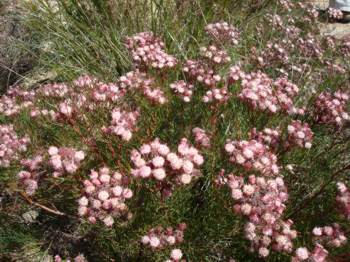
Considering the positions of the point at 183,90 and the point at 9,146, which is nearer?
the point at 9,146

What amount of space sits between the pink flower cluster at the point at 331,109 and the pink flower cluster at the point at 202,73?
0.79 metres

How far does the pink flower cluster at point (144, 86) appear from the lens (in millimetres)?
2600

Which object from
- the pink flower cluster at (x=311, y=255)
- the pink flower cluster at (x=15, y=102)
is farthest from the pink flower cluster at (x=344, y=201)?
the pink flower cluster at (x=15, y=102)

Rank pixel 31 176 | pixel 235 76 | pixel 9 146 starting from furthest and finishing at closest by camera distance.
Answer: pixel 235 76 < pixel 9 146 < pixel 31 176

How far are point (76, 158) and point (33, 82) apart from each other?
8.81ft

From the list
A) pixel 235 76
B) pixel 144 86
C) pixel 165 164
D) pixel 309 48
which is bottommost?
pixel 309 48

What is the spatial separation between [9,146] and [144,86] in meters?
0.95

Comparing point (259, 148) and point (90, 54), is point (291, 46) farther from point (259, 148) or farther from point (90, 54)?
point (259, 148)

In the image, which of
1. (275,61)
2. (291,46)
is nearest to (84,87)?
(275,61)

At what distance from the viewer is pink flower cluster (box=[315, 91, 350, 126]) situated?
281 centimetres

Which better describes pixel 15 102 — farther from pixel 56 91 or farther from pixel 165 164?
pixel 165 164

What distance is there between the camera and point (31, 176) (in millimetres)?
2078

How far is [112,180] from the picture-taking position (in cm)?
194

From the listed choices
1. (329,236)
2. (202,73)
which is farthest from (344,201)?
(202,73)
